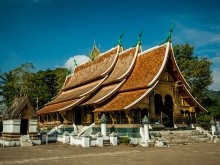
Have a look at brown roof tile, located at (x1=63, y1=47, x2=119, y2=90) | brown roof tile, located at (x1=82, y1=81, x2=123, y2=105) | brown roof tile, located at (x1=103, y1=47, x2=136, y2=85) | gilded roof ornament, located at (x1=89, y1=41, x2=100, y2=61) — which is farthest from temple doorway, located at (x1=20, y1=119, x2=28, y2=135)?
gilded roof ornament, located at (x1=89, y1=41, x2=100, y2=61)

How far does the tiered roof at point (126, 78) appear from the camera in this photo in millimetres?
20111

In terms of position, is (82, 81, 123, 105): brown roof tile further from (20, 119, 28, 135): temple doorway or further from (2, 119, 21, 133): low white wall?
(2, 119, 21, 133): low white wall

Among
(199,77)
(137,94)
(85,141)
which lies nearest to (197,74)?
(199,77)

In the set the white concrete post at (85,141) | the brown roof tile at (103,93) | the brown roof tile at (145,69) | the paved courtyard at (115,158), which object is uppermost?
the brown roof tile at (145,69)

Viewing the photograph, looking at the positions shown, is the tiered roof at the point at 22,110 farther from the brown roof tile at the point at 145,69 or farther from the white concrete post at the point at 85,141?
the brown roof tile at the point at 145,69

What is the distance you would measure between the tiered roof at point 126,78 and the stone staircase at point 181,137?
2.70m

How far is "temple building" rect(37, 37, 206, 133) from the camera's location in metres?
19.7

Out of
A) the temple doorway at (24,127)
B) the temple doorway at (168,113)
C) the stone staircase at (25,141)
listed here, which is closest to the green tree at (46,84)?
the temple doorway at (24,127)

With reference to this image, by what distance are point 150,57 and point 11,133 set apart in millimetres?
12374

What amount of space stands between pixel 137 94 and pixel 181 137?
4.31m

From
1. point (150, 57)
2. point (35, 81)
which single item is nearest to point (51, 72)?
point (35, 81)

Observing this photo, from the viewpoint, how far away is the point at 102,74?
2505cm

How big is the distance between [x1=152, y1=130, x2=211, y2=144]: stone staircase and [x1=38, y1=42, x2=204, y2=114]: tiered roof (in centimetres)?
270

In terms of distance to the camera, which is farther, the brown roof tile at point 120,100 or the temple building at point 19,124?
the brown roof tile at point 120,100
